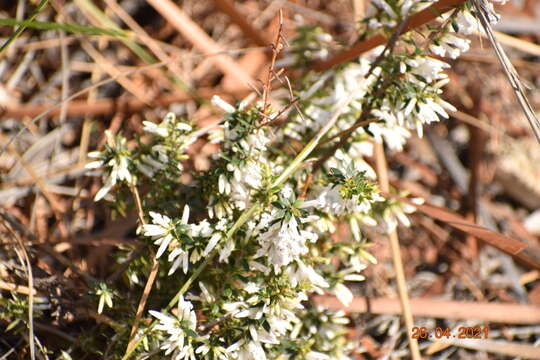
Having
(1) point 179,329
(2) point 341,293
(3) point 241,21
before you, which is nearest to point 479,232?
(2) point 341,293

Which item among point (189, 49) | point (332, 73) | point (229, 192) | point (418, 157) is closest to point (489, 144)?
point (418, 157)

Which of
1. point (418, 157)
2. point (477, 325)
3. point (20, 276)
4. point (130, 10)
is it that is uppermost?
point (130, 10)

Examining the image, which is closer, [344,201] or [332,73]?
[344,201]

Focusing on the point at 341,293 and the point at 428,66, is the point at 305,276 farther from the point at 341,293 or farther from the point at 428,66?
the point at 428,66

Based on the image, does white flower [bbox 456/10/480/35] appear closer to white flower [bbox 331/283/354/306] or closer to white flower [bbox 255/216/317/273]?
white flower [bbox 255/216/317/273]

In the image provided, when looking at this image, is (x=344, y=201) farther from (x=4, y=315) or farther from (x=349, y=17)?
(x=349, y=17)

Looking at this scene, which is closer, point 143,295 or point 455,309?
point 143,295

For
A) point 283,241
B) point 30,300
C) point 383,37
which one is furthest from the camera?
point 383,37

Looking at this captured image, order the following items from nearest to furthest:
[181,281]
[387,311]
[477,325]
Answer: [181,281]
[387,311]
[477,325]
